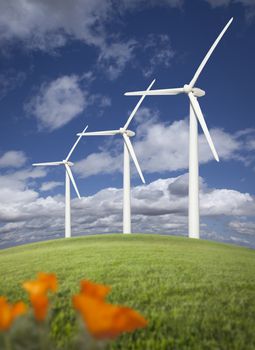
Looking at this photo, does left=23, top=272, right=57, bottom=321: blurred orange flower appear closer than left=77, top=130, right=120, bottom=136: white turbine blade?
Yes

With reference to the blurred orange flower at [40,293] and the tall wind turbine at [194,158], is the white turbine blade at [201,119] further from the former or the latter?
the blurred orange flower at [40,293]

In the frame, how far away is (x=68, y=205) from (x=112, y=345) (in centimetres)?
7417

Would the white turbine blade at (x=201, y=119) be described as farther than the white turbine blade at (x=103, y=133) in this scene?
No

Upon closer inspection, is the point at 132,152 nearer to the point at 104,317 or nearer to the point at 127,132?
the point at 127,132

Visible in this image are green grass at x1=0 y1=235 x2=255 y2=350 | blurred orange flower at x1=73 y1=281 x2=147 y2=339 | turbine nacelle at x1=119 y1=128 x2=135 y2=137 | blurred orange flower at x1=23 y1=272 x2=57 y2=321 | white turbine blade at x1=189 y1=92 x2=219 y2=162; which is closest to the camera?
blurred orange flower at x1=73 y1=281 x2=147 y2=339

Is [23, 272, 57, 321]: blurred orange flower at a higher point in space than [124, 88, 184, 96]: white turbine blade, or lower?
lower

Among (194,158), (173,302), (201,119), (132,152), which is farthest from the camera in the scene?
(132,152)

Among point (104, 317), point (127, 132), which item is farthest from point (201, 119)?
point (104, 317)

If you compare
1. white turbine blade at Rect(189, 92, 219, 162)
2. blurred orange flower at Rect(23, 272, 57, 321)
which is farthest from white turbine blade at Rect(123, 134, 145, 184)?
blurred orange flower at Rect(23, 272, 57, 321)

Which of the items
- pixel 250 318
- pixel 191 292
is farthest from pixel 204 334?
pixel 191 292

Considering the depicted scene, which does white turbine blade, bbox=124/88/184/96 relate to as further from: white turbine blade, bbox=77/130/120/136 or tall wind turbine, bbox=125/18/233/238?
white turbine blade, bbox=77/130/120/136

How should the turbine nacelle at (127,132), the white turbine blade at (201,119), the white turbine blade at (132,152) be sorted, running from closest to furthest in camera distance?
the white turbine blade at (201,119), the white turbine blade at (132,152), the turbine nacelle at (127,132)

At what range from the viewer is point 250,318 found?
9.57 m

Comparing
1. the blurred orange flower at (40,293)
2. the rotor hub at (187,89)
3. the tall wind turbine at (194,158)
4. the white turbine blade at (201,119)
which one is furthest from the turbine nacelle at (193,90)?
the blurred orange flower at (40,293)
